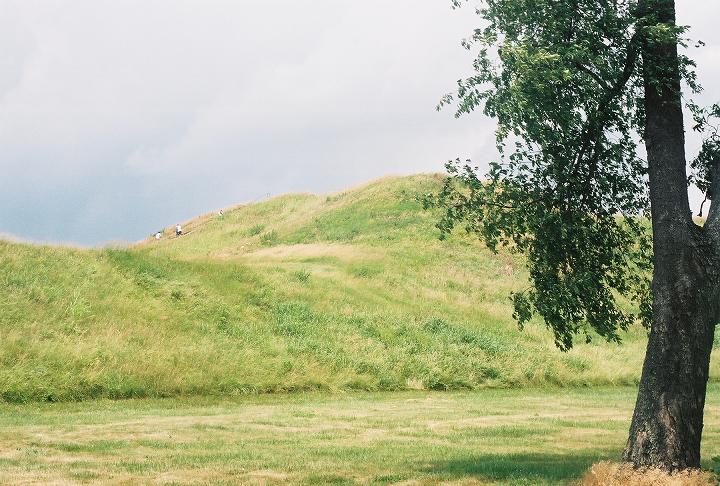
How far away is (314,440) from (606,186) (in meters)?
9.23

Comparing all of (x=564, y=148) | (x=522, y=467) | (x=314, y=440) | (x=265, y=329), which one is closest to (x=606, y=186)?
(x=564, y=148)

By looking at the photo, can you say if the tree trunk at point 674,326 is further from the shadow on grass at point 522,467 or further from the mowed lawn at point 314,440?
the mowed lawn at point 314,440

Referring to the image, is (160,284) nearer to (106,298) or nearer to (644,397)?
(106,298)

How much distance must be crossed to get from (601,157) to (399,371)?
23412 millimetres

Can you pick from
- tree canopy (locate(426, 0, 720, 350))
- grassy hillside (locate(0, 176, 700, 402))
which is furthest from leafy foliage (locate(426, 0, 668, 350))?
grassy hillside (locate(0, 176, 700, 402))

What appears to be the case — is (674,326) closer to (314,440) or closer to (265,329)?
(314,440)

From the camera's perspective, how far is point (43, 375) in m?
30.1

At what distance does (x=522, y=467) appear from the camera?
15375 millimetres

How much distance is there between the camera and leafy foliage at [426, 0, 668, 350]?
46.8ft

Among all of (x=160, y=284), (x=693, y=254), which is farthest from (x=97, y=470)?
(x=160, y=284)

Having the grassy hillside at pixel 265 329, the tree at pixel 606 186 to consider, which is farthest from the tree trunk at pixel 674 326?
the grassy hillside at pixel 265 329

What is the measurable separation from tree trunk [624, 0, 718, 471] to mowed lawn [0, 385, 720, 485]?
1.85 metres

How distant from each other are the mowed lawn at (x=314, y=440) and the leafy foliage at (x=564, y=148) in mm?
3467

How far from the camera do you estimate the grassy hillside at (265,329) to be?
32250 millimetres
